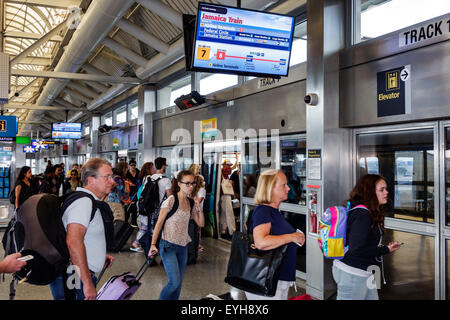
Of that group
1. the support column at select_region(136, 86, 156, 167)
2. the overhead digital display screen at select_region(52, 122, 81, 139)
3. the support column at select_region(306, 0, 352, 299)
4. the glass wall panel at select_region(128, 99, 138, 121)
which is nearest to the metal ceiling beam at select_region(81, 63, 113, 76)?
the glass wall panel at select_region(128, 99, 138, 121)

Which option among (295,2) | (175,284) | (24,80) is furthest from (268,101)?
(24,80)

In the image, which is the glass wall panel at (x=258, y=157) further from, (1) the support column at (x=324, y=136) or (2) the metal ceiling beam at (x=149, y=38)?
(2) the metal ceiling beam at (x=149, y=38)

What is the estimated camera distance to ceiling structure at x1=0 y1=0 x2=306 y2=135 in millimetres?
6711

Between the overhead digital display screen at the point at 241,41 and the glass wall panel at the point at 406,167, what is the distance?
1408 mm

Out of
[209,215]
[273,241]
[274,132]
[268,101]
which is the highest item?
[268,101]

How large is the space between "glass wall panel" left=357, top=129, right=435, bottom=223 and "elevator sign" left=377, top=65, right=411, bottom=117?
27cm

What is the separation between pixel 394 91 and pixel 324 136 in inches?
35.1

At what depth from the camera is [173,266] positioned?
11.5 ft

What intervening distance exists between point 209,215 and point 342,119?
163 inches

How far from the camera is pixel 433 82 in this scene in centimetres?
385

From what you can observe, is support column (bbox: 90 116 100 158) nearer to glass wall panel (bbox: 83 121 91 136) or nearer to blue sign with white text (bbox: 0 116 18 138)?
glass wall panel (bbox: 83 121 91 136)

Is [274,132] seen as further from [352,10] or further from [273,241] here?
[273,241]

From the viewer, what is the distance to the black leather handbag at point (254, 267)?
8.00 feet

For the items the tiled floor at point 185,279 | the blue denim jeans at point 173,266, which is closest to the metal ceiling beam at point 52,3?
the tiled floor at point 185,279
